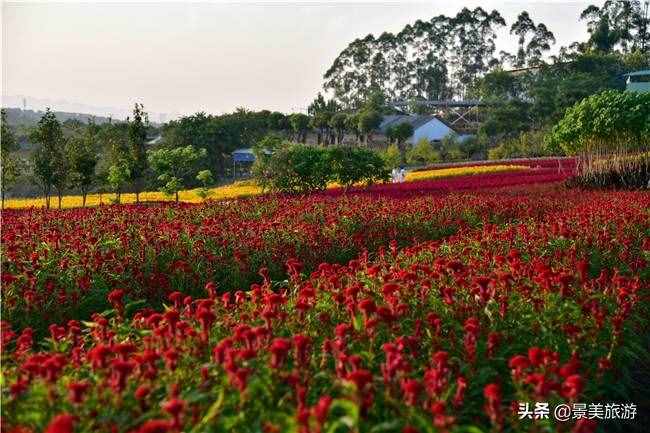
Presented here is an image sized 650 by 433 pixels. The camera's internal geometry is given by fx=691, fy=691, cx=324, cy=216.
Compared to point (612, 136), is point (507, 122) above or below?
above

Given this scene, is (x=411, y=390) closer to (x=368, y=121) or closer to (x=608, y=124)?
(x=608, y=124)

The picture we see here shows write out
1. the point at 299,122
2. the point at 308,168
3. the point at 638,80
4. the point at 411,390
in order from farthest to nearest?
1. the point at 638,80
2. the point at 299,122
3. the point at 308,168
4. the point at 411,390

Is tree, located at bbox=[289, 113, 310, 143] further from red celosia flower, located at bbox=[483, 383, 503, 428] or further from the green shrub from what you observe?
red celosia flower, located at bbox=[483, 383, 503, 428]

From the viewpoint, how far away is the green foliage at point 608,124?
662 inches

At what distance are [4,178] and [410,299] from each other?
47.1 feet

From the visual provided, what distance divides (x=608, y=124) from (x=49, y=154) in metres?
13.6

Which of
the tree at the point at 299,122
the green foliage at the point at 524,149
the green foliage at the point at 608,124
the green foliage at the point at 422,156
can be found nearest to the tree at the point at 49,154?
the green foliage at the point at 608,124

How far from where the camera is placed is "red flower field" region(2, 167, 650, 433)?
2.78 metres

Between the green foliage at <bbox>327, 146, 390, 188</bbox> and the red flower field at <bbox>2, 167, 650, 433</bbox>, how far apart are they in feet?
32.1

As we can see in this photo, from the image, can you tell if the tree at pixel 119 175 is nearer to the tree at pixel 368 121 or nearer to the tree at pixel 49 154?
the tree at pixel 49 154

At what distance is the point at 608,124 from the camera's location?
16.9 metres

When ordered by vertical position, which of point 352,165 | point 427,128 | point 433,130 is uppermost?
point 427,128

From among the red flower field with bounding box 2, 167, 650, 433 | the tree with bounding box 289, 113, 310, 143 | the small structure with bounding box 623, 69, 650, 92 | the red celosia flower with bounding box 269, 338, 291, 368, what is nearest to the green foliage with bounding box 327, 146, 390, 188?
the red flower field with bounding box 2, 167, 650, 433

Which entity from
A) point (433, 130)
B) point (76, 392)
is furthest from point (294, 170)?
point (433, 130)
